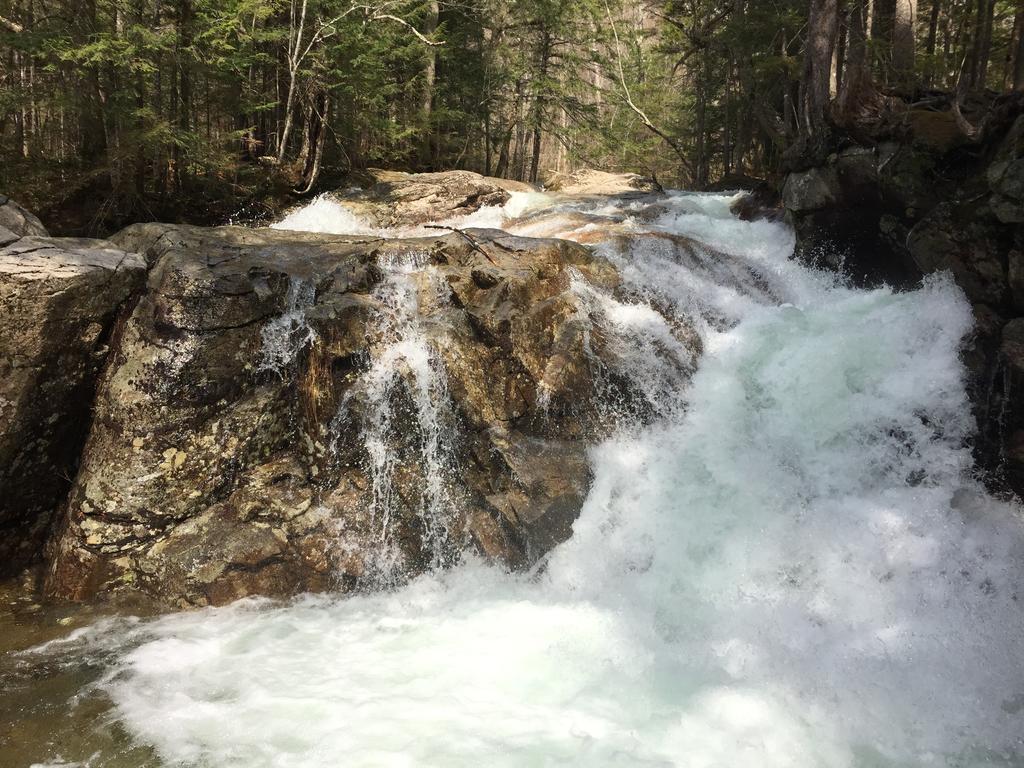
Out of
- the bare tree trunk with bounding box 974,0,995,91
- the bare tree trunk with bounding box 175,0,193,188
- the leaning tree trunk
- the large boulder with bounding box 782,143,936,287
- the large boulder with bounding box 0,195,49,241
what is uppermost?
the bare tree trunk with bounding box 974,0,995,91

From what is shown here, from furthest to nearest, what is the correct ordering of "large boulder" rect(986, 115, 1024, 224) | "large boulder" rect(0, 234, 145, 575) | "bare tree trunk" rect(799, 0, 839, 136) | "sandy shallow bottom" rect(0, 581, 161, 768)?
"bare tree trunk" rect(799, 0, 839, 136)
"large boulder" rect(986, 115, 1024, 224)
"large boulder" rect(0, 234, 145, 575)
"sandy shallow bottom" rect(0, 581, 161, 768)

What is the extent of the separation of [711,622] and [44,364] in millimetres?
5717

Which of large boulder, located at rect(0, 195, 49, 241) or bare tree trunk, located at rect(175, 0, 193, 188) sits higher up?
bare tree trunk, located at rect(175, 0, 193, 188)

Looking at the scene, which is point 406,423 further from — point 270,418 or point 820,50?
point 820,50

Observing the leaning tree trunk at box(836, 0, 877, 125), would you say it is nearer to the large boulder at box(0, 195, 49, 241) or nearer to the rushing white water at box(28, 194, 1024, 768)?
the rushing white water at box(28, 194, 1024, 768)

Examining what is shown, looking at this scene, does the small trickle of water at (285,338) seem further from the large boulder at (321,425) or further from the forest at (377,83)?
the forest at (377,83)

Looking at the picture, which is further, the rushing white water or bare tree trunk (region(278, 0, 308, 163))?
bare tree trunk (region(278, 0, 308, 163))

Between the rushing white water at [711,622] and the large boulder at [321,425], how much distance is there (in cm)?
25

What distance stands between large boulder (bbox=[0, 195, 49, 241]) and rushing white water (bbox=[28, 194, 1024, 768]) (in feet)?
11.1

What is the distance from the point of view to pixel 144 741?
11.3ft

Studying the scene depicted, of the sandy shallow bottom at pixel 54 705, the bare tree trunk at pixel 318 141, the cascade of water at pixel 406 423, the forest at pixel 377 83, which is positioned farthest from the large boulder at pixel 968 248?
the bare tree trunk at pixel 318 141

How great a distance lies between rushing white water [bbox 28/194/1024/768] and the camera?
3.57m

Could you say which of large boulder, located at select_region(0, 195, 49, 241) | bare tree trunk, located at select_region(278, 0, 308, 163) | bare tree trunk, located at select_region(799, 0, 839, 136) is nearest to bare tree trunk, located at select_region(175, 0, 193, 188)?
bare tree trunk, located at select_region(278, 0, 308, 163)

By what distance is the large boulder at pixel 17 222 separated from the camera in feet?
18.8
